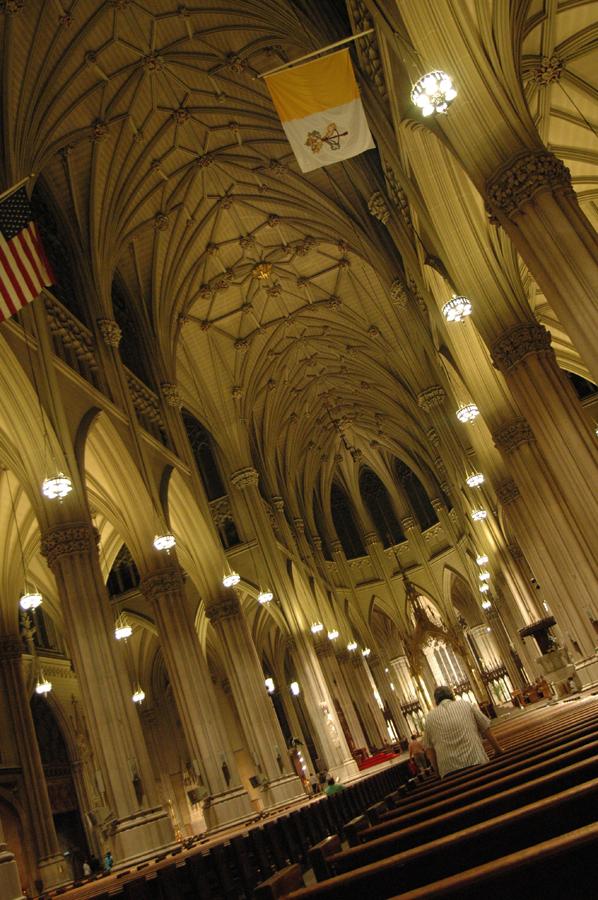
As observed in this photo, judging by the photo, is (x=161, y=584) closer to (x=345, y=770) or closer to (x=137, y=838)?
(x=137, y=838)

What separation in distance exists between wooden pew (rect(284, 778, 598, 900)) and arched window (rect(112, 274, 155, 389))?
21.0 meters

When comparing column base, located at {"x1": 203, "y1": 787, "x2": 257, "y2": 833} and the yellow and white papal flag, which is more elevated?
the yellow and white papal flag

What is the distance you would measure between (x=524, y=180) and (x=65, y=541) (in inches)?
383

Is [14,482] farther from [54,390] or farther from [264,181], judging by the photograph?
[264,181]

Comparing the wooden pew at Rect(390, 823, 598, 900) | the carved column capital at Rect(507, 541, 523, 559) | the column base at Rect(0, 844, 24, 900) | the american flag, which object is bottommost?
the wooden pew at Rect(390, 823, 598, 900)

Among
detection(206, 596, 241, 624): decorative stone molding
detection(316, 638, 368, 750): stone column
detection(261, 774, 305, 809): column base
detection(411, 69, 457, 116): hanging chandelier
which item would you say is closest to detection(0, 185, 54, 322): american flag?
detection(411, 69, 457, 116): hanging chandelier

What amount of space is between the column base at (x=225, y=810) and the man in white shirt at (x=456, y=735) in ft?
38.0

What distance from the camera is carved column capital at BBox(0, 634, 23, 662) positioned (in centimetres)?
2108

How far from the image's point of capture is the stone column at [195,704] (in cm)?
1666

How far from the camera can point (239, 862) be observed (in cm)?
626

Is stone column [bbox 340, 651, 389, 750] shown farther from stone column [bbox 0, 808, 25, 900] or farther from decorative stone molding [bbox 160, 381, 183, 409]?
stone column [bbox 0, 808, 25, 900]

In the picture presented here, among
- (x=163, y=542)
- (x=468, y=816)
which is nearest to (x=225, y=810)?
(x=163, y=542)

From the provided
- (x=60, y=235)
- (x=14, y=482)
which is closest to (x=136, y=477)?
(x=14, y=482)

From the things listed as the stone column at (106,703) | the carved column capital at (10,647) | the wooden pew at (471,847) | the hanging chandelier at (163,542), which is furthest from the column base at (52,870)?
the wooden pew at (471,847)
